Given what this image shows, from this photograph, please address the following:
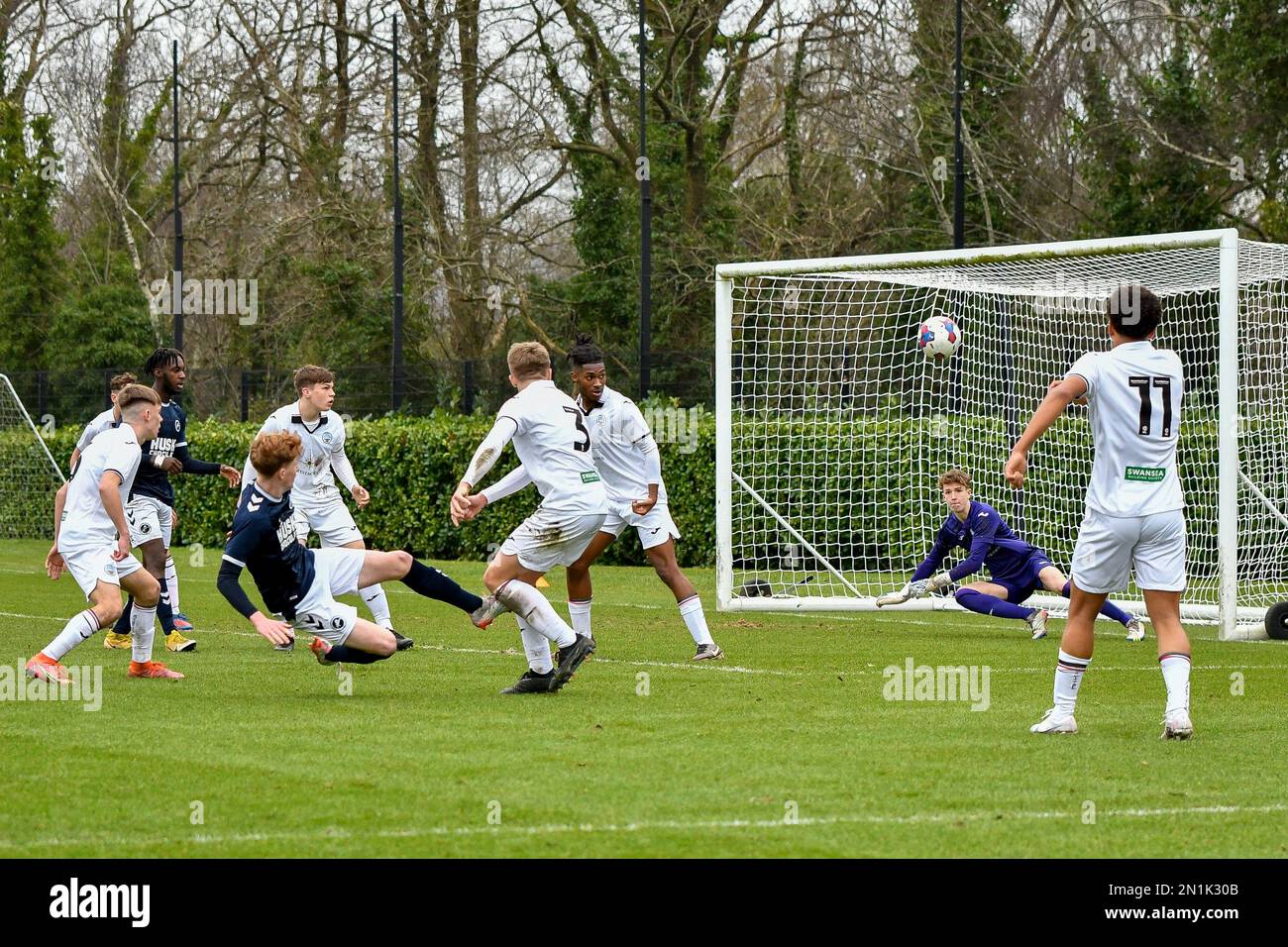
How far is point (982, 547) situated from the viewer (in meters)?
13.5

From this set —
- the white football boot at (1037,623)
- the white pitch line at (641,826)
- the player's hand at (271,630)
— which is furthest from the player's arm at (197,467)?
the white pitch line at (641,826)

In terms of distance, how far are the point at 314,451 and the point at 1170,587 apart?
7.09m

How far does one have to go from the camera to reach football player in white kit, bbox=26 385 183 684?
9906 millimetres

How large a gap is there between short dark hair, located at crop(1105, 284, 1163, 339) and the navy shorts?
544cm

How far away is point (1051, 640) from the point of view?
43.9 ft

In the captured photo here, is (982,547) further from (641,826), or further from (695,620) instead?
(641,826)

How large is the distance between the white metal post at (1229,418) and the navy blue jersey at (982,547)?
1.39m

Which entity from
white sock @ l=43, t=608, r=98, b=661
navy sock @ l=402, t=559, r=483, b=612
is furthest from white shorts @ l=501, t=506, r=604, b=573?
white sock @ l=43, t=608, r=98, b=661

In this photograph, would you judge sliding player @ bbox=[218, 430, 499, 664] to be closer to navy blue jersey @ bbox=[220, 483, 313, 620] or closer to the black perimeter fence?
navy blue jersey @ bbox=[220, 483, 313, 620]

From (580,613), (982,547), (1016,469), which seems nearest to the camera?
(1016,469)

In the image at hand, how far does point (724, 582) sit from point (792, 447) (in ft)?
15.4

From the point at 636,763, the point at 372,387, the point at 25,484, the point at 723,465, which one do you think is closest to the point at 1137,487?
the point at 636,763
